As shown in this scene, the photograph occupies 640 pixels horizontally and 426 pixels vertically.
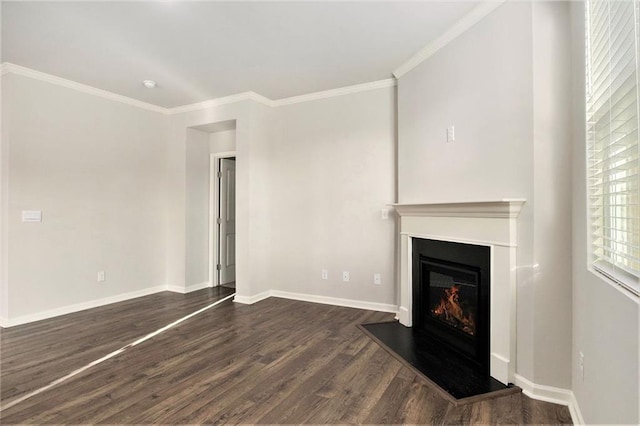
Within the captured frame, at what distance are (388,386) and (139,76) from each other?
392 cm

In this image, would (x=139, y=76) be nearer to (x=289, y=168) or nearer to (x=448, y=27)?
(x=289, y=168)

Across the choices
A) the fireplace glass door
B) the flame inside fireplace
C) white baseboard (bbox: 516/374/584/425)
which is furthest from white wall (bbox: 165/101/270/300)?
white baseboard (bbox: 516/374/584/425)

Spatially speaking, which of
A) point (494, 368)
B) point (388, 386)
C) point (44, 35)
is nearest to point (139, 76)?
point (44, 35)

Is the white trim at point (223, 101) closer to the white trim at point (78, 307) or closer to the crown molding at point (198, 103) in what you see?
the crown molding at point (198, 103)

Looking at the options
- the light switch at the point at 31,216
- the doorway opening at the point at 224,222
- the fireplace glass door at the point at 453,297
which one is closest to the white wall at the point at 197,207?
the doorway opening at the point at 224,222

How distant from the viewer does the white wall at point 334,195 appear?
3.85 meters

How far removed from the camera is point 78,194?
12.8 feet

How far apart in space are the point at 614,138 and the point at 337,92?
3.12 m

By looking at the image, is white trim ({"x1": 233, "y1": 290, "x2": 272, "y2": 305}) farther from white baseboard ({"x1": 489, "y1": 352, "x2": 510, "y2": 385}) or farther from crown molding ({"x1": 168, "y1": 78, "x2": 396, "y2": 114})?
white baseboard ({"x1": 489, "y1": 352, "x2": 510, "y2": 385})

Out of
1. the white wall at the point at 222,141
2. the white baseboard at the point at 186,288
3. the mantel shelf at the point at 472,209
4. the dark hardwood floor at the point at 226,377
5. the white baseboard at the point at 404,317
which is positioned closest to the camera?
the dark hardwood floor at the point at 226,377

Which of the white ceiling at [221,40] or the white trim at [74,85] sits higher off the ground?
the white ceiling at [221,40]

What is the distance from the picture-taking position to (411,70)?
3.29 meters

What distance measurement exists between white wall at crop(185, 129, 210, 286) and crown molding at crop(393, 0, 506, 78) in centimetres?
309

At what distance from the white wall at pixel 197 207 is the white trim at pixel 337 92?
1.39 meters
